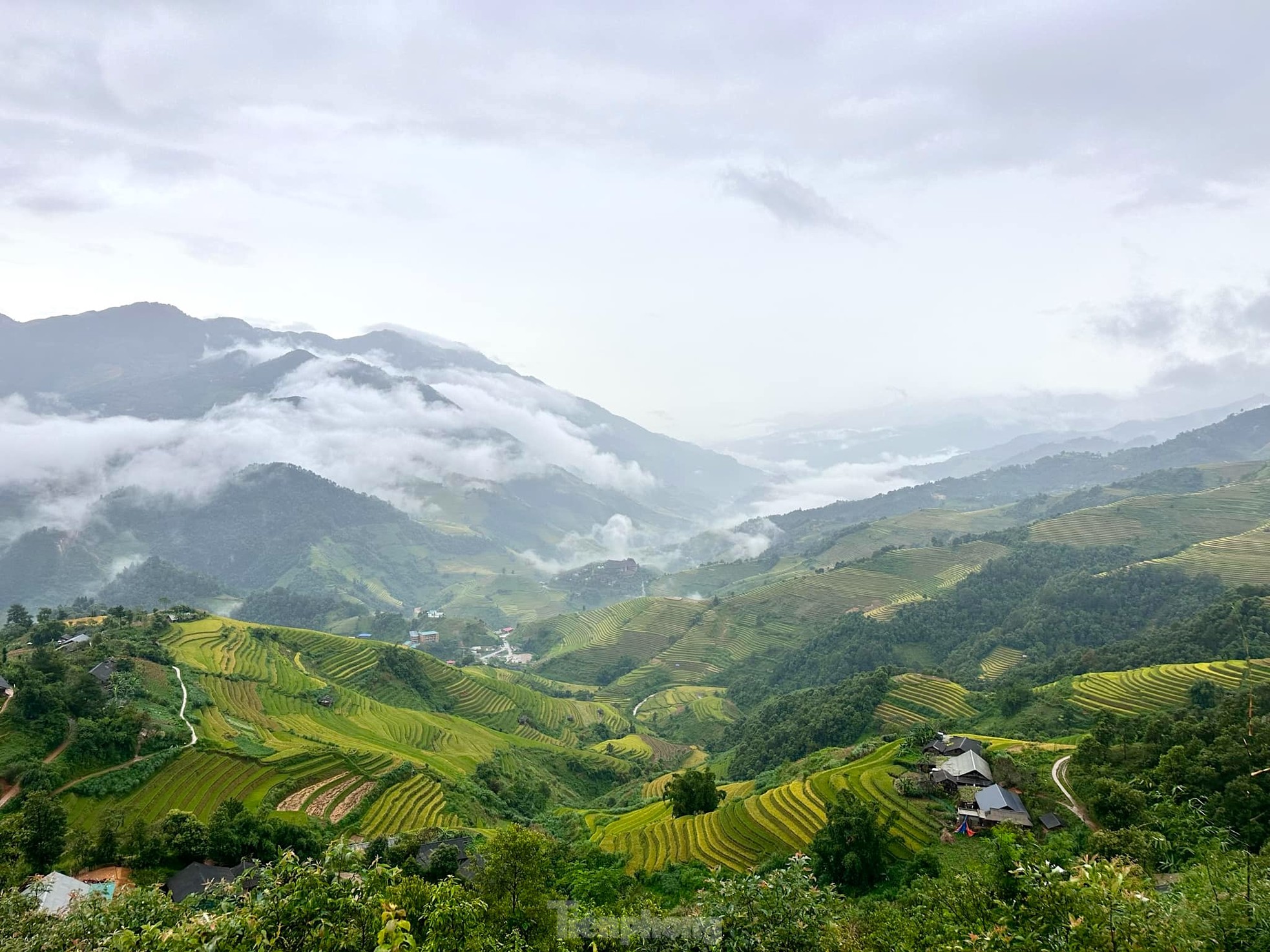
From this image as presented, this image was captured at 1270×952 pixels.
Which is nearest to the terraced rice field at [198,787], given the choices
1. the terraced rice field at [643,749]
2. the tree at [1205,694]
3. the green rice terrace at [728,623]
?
the terraced rice field at [643,749]

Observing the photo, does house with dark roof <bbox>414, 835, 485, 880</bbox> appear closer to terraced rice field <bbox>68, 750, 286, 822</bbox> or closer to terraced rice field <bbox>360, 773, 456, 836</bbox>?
terraced rice field <bbox>360, 773, 456, 836</bbox>

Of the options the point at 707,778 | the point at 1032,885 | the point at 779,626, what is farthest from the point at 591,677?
the point at 1032,885

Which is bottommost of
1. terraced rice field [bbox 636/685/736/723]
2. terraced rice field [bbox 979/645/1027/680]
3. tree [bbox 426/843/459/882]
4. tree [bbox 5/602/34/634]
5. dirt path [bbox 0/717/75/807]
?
terraced rice field [bbox 636/685/736/723]

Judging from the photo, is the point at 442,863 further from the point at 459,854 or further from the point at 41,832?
the point at 41,832

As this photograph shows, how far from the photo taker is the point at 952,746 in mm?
47719

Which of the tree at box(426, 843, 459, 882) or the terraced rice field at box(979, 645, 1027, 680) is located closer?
the tree at box(426, 843, 459, 882)

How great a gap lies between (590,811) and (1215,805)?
49.6 metres

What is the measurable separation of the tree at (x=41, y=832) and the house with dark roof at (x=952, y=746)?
183 feet

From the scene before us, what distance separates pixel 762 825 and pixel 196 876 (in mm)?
33797

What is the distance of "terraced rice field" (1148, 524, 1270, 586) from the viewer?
108 meters

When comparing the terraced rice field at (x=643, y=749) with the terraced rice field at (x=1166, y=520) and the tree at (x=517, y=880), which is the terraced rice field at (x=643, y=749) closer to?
the tree at (x=517, y=880)

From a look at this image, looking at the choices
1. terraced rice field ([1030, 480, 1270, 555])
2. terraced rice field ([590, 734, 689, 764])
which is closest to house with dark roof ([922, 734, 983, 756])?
terraced rice field ([590, 734, 689, 764])

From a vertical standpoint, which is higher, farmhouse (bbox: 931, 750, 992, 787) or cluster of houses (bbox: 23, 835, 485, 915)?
cluster of houses (bbox: 23, 835, 485, 915)

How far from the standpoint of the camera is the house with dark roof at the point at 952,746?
46.0m
